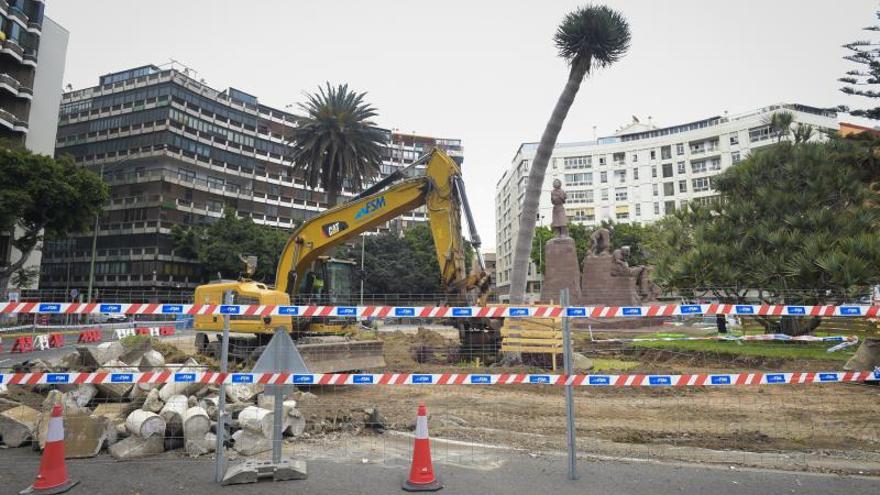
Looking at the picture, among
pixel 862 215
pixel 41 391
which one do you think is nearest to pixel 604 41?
pixel 862 215

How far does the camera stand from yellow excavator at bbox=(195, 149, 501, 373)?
11.2m

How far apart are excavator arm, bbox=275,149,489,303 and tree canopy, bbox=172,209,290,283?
1373 inches

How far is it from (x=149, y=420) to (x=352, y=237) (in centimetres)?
856

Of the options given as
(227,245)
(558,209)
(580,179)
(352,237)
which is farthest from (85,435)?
(580,179)

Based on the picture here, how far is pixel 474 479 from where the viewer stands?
16.1ft

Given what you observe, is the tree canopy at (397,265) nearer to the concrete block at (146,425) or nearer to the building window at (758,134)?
the building window at (758,134)

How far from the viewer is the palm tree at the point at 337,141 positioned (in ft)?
113

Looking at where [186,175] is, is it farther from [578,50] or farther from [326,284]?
[578,50]

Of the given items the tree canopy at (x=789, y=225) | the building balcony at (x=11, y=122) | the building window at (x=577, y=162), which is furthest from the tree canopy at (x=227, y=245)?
the building window at (x=577, y=162)

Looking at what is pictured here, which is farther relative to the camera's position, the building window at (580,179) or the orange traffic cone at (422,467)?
the building window at (580,179)

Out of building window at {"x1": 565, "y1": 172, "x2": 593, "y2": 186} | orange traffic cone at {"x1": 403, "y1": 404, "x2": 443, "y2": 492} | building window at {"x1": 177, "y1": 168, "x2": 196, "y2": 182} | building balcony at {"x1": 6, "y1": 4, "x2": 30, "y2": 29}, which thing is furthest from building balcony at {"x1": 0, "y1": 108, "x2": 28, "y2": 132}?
building window at {"x1": 565, "y1": 172, "x2": 593, "y2": 186}

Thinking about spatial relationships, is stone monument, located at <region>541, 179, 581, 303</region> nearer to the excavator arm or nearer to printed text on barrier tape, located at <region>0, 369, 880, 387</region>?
the excavator arm

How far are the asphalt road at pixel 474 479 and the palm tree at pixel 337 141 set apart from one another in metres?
30.5

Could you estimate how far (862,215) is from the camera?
15.1m
